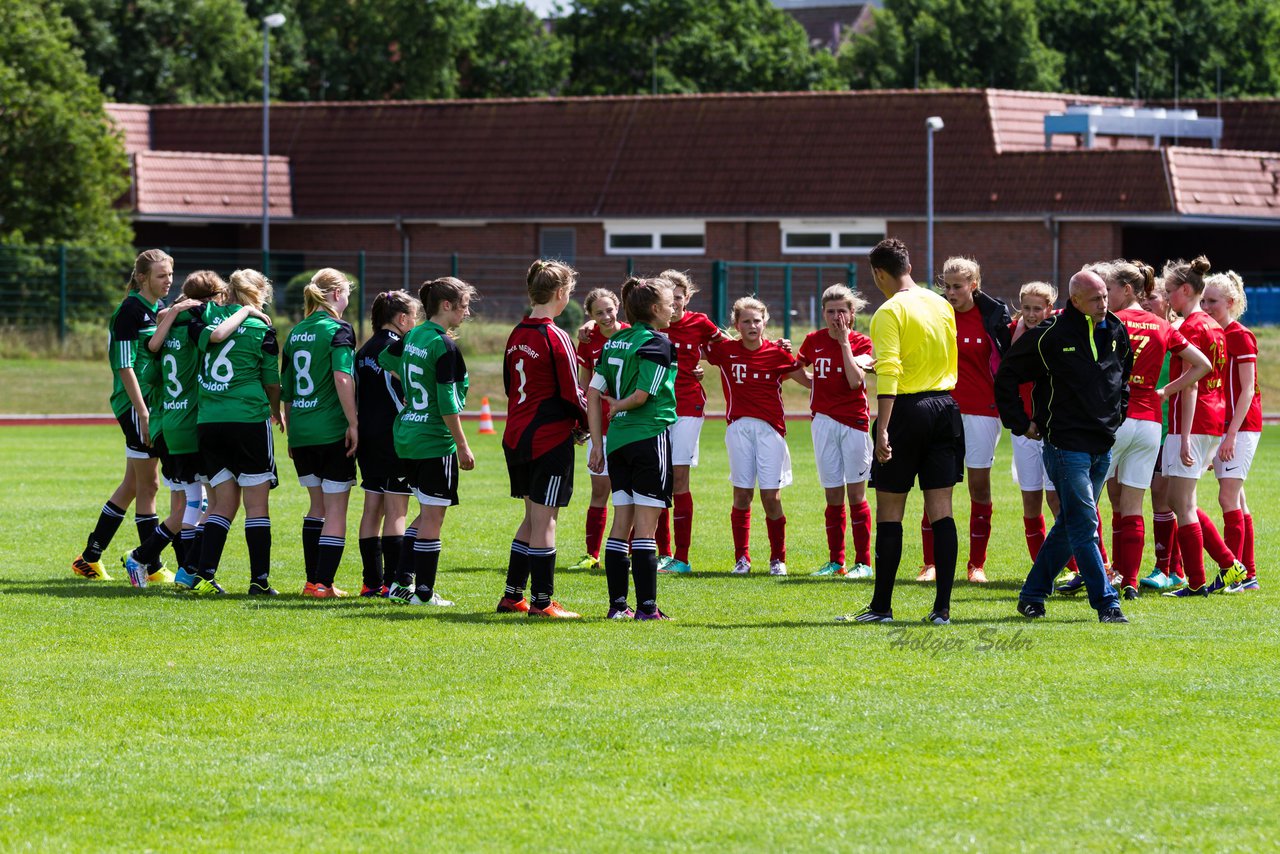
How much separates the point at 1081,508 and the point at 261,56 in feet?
170

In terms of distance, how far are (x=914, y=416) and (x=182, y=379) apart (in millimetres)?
4519

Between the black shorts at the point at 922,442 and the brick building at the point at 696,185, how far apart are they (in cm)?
3234

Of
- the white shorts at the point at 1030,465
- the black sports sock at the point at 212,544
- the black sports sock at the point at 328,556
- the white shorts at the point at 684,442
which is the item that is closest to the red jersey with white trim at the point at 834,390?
the white shorts at the point at 684,442

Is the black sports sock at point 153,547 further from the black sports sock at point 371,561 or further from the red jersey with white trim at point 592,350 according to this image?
the red jersey with white trim at point 592,350

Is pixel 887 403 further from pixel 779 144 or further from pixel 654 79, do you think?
pixel 654 79

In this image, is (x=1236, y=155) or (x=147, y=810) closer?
(x=147, y=810)

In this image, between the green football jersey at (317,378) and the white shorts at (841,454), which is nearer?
the green football jersey at (317,378)

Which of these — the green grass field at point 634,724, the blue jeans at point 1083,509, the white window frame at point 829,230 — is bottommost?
the green grass field at point 634,724

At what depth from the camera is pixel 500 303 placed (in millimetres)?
42562

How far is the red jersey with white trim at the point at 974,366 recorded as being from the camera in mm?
11359

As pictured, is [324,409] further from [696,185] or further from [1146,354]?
[696,185]

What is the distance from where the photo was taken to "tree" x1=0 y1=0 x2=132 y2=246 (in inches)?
1508

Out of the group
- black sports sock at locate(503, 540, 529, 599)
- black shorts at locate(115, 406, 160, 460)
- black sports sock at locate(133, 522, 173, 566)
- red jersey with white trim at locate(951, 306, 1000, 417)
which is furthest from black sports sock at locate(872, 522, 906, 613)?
black shorts at locate(115, 406, 160, 460)

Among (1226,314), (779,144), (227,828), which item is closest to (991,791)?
(227,828)
